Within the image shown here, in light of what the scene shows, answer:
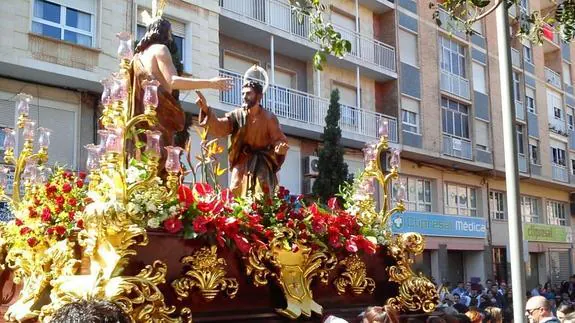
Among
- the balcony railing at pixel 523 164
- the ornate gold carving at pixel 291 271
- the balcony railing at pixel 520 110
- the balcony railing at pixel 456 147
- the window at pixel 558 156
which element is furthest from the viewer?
the window at pixel 558 156

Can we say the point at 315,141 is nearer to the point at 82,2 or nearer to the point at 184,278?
the point at 82,2

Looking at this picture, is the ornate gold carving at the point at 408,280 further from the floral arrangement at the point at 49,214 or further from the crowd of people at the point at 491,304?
the floral arrangement at the point at 49,214

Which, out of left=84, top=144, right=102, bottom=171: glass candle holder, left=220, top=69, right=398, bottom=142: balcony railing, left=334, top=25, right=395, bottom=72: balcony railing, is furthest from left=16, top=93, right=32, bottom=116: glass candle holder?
left=334, top=25, right=395, bottom=72: balcony railing

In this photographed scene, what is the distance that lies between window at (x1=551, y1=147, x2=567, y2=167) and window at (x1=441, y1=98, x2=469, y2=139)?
28.1 feet

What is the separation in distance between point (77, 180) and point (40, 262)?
0.68 m

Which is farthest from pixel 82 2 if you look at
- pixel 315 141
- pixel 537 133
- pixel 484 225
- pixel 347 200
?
pixel 537 133

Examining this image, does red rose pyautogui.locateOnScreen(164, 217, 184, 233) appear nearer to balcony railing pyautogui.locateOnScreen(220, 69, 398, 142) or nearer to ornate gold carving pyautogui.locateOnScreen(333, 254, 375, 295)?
ornate gold carving pyautogui.locateOnScreen(333, 254, 375, 295)

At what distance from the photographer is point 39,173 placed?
4.94 meters

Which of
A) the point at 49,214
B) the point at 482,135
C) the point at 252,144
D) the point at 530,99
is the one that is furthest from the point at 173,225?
the point at 530,99

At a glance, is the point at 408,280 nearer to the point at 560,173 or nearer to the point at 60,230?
the point at 60,230

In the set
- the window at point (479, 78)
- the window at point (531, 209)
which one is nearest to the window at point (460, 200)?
the window at point (479, 78)

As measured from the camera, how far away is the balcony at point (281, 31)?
1797 cm

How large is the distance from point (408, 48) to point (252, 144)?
19.2 meters

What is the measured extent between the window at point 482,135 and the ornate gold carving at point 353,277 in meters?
22.1
